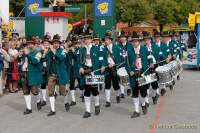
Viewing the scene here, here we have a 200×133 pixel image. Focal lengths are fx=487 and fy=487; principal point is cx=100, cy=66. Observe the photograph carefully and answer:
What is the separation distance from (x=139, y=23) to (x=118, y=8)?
159 inches

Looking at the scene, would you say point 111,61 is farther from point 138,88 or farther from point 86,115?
point 86,115

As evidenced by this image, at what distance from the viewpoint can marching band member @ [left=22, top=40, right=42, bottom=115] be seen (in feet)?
37.9

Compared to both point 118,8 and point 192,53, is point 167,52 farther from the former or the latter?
point 118,8

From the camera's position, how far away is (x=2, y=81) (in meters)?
15.4

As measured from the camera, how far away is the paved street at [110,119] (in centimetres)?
962

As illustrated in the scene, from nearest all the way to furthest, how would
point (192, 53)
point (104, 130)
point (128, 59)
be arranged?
point (104, 130) → point (128, 59) → point (192, 53)

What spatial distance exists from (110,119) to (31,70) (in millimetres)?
2357

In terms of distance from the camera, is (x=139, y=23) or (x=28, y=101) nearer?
(x=28, y=101)

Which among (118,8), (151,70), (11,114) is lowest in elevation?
(11,114)

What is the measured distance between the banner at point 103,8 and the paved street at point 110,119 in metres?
17.9

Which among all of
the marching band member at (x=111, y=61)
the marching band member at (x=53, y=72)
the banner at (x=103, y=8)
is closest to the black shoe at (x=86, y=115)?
the marching band member at (x=53, y=72)

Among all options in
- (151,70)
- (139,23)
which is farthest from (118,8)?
(151,70)

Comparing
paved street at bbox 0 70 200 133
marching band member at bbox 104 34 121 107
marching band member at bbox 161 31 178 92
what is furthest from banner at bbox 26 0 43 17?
marching band member at bbox 104 34 121 107

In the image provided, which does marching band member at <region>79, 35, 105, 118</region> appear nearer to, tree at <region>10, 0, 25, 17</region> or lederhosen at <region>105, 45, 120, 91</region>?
lederhosen at <region>105, 45, 120, 91</region>
